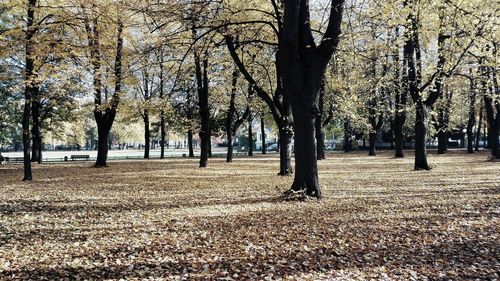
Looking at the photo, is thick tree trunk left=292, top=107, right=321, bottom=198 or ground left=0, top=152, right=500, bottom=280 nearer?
ground left=0, top=152, right=500, bottom=280

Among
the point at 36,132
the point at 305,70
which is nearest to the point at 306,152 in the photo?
the point at 305,70

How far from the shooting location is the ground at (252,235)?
5203 mm

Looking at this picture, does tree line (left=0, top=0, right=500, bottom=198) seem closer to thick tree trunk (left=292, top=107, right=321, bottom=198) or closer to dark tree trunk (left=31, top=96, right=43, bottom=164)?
thick tree trunk (left=292, top=107, right=321, bottom=198)

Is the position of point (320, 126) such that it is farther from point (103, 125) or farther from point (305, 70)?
point (305, 70)

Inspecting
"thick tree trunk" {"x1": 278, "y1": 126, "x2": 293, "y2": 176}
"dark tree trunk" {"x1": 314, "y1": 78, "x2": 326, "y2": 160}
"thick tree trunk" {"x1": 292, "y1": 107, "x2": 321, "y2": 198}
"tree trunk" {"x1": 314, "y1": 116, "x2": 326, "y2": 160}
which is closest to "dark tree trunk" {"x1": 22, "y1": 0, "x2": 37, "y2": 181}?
"thick tree trunk" {"x1": 278, "y1": 126, "x2": 293, "y2": 176}

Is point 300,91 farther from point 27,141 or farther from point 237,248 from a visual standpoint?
point 27,141

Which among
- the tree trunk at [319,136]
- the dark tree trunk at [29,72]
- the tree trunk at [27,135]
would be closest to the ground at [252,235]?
the tree trunk at [27,135]

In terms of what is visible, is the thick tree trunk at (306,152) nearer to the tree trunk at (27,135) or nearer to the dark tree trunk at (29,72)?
the dark tree trunk at (29,72)

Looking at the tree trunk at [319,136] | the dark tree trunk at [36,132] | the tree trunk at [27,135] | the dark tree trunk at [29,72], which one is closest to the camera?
the dark tree trunk at [29,72]

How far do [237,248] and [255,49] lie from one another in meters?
13.3

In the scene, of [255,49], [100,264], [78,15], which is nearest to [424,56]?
[255,49]

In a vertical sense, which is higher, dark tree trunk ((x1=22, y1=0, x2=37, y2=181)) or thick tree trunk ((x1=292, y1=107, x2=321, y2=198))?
dark tree trunk ((x1=22, y1=0, x2=37, y2=181))

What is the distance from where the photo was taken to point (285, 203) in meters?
10.3

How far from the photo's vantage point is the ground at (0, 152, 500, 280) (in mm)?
5203
